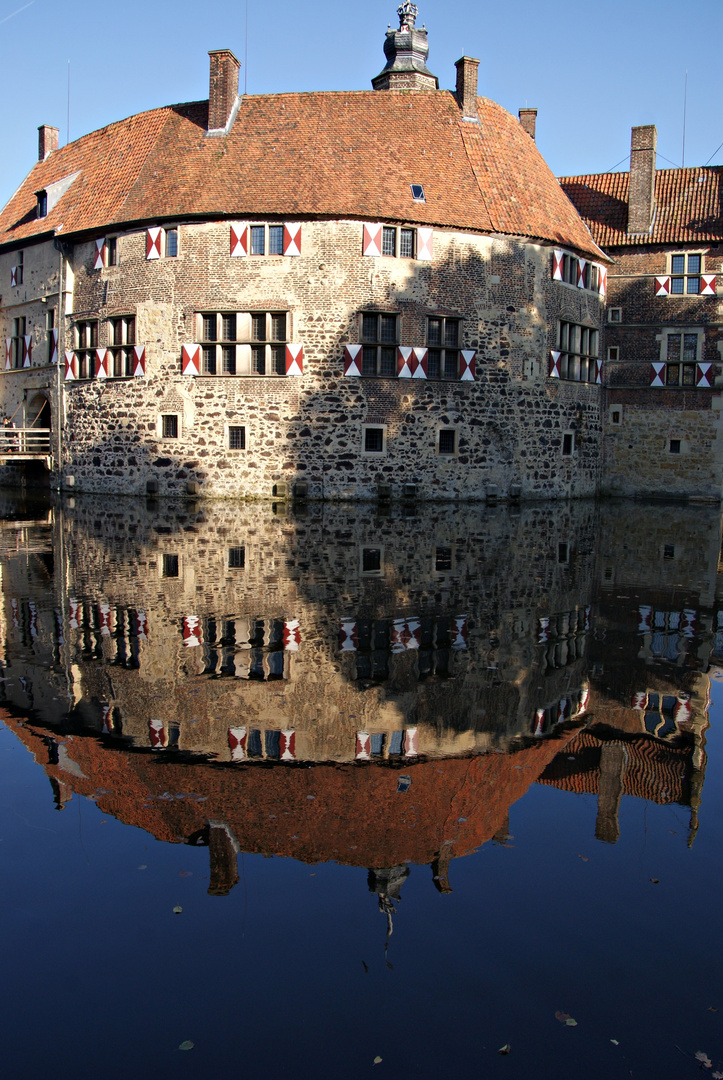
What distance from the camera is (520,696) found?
20.2ft

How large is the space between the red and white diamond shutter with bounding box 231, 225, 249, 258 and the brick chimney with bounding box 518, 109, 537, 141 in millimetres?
12316

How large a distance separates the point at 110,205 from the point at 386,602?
20.3 metres

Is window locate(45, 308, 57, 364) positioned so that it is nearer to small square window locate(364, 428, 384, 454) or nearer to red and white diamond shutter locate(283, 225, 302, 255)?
red and white diamond shutter locate(283, 225, 302, 255)

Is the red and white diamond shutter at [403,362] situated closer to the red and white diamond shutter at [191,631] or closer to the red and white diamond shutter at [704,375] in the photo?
the red and white diamond shutter at [704,375]

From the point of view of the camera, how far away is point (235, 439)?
23.5 meters

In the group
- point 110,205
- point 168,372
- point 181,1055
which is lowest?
point 181,1055

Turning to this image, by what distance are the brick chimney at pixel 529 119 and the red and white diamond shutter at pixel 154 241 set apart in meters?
13.7

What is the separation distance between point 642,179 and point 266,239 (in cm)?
1361

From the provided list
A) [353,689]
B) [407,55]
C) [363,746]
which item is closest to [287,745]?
[363,746]

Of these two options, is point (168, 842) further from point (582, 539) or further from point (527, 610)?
point (582, 539)

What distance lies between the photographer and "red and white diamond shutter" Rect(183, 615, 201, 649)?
736cm

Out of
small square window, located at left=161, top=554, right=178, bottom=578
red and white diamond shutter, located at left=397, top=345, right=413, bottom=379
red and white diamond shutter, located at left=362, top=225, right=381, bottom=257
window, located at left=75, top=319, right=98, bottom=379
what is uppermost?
red and white diamond shutter, located at left=362, top=225, right=381, bottom=257

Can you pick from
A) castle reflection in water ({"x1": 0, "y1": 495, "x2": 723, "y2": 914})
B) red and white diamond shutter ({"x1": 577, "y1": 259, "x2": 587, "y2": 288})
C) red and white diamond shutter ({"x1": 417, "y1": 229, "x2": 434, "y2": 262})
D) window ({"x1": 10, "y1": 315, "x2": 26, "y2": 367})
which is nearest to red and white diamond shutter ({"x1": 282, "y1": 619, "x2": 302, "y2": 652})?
castle reflection in water ({"x1": 0, "y1": 495, "x2": 723, "y2": 914})

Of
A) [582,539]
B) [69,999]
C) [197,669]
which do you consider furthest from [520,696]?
[582,539]
